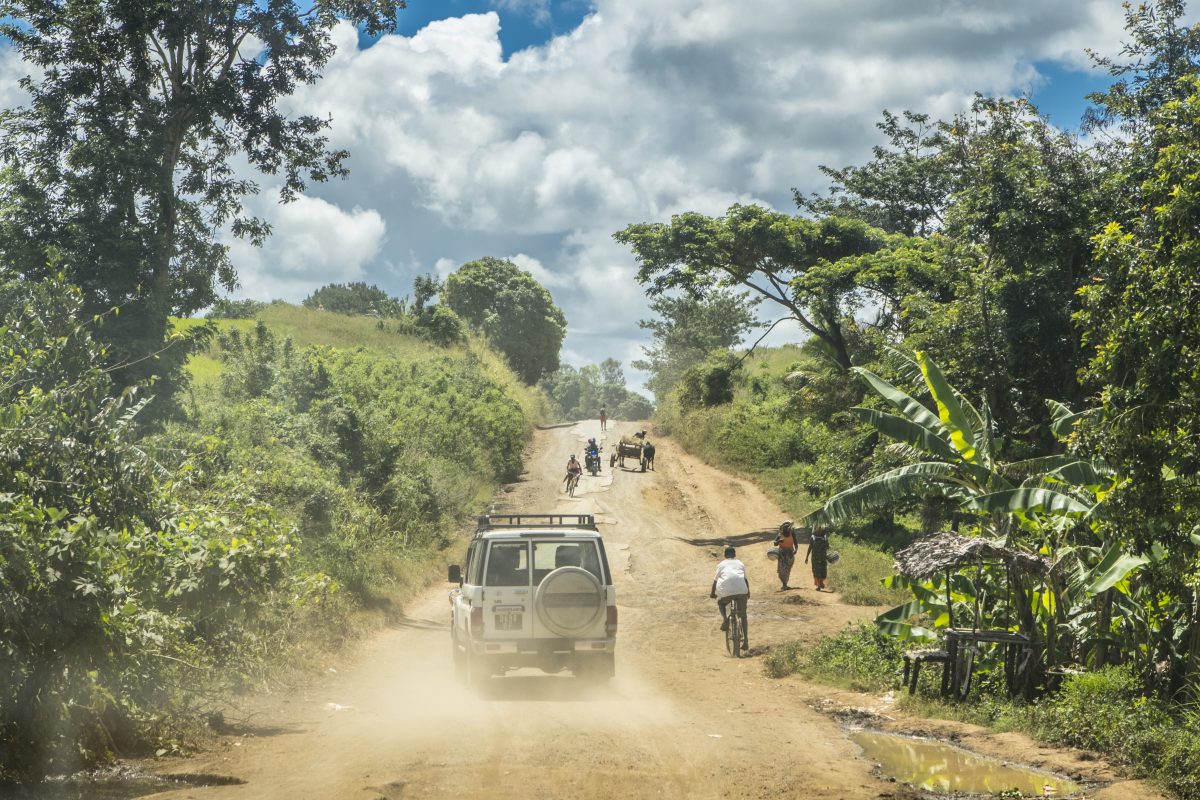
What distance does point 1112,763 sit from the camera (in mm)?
9727

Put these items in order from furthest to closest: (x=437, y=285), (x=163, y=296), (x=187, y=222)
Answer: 1. (x=437, y=285)
2. (x=187, y=222)
3. (x=163, y=296)

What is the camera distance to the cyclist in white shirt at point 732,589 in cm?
1742

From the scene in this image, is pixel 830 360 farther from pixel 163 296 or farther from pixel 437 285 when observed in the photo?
pixel 437 285

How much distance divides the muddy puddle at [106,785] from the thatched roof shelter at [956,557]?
7.68 metres

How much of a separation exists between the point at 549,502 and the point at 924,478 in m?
24.7

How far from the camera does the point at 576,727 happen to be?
11.1m

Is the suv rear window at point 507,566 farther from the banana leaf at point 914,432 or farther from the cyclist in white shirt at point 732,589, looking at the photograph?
the banana leaf at point 914,432

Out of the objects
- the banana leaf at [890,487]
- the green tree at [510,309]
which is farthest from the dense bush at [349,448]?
the green tree at [510,309]


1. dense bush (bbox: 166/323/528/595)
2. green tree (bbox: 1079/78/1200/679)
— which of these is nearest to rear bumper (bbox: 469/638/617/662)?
dense bush (bbox: 166/323/528/595)

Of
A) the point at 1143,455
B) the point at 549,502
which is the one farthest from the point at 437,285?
the point at 1143,455

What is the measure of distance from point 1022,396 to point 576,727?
15603 mm

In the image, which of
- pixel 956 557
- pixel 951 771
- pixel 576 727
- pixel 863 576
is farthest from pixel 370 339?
pixel 951 771

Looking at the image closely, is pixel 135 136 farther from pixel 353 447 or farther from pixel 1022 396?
pixel 1022 396

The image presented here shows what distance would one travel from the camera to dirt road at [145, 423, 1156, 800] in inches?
345
